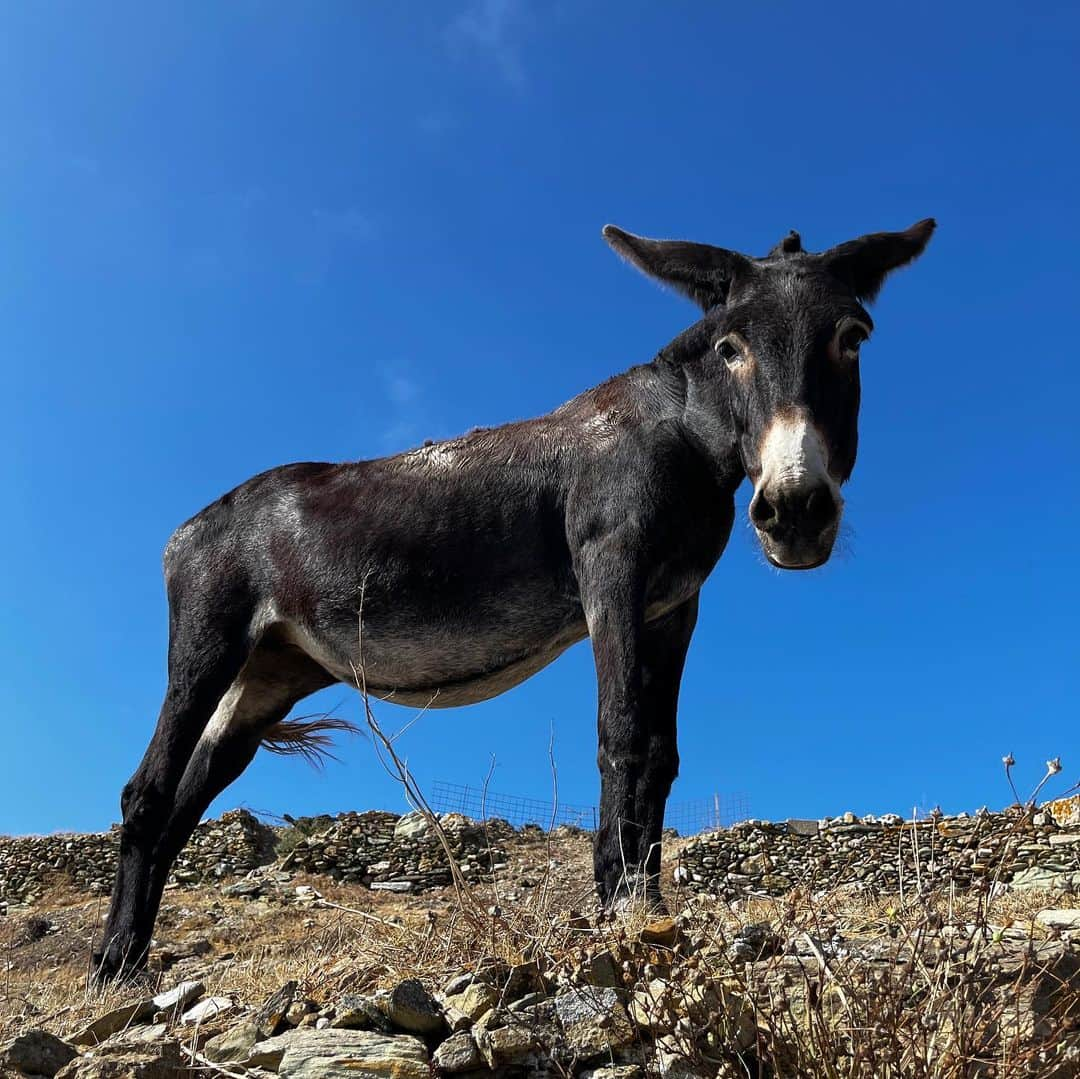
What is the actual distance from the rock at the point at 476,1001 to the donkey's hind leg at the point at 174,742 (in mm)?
3404

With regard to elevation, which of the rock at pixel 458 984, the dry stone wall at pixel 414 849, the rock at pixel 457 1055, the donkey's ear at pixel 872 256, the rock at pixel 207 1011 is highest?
the dry stone wall at pixel 414 849

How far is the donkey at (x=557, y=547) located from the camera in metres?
4.42

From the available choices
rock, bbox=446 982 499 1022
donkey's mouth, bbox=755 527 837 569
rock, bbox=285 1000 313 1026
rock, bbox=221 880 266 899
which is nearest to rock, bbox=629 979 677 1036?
rock, bbox=446 982 499 1022

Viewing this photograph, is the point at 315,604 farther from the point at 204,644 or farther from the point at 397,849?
the point at 397,849

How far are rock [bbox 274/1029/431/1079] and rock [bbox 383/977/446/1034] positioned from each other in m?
0.05

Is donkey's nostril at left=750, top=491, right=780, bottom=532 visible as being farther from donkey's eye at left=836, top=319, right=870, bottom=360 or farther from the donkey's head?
donkey's eye at left=836, top=319, right=870, bottom=360

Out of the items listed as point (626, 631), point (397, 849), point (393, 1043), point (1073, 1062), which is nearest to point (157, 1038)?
point (393, 1043)

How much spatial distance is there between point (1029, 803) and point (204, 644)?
4.66 metres

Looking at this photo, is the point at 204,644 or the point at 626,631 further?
the point at 204,644

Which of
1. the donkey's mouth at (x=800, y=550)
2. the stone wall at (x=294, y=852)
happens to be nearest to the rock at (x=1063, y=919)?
the donkey's mouth at (x=800, y=550)

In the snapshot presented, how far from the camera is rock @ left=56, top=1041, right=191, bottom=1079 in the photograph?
3.27 metres

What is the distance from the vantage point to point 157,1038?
11.7 ft

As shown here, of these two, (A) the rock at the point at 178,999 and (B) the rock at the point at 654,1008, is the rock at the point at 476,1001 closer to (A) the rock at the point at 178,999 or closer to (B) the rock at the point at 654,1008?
(B) the rock at the point at 654,1008

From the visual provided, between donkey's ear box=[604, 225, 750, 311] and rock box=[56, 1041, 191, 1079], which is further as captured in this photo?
donkey's ear box=[604, 225, 750, 311]
